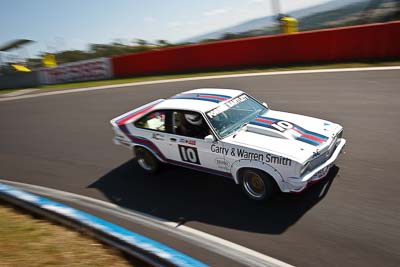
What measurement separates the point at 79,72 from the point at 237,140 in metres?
20.3

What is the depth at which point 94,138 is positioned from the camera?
9.77 metres

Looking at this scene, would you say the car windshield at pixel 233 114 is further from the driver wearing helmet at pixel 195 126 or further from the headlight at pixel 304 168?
the headlight at pixel 304 168

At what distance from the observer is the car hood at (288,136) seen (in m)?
5.12

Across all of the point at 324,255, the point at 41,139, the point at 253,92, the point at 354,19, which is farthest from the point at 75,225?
the point at 354,19

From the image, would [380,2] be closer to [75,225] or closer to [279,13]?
[279,13]

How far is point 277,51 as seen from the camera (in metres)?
16.6

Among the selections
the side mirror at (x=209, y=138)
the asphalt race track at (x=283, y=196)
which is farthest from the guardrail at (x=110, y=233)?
the side mirror at (x=209, y=138)

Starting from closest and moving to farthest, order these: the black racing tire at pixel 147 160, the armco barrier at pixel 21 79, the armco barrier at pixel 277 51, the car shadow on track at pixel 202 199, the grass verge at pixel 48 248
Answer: the grass verge at pixel 48 248 → the car shadow on track at pixel 202 199 → the black racing tire at pixel 147 160 → the armco barrier at pixel 277 51 → the armco barrier at pixel 21 79

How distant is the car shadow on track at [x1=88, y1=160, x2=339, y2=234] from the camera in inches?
200

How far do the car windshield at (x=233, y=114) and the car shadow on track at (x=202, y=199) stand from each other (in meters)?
1.05

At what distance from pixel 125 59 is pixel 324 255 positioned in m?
19.7

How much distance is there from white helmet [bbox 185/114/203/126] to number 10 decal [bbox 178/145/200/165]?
44cm

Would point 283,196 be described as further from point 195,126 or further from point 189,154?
point 195,126

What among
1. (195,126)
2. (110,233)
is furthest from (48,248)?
(195,126)
